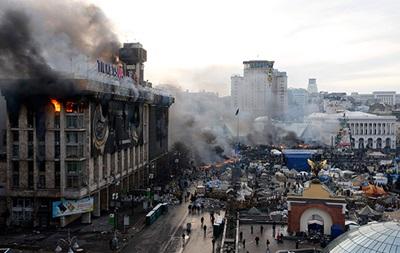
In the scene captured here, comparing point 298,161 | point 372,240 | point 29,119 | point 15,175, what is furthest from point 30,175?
point 298,161

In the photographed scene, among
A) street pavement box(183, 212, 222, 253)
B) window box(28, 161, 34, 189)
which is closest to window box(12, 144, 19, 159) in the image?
window box(28, 161, 34, 189)

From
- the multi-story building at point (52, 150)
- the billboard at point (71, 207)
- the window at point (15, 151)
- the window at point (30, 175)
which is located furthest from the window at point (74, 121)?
the billboard at point (71, 207)

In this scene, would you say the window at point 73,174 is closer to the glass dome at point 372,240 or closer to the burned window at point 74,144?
the burned window at point 74,144

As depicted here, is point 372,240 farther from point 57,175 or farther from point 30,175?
point 30,175

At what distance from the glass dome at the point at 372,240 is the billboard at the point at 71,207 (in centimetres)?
2486

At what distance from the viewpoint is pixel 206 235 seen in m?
44.3

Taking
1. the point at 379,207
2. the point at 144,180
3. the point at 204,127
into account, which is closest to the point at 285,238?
the point at 379,207

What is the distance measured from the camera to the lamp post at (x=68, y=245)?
126 ft

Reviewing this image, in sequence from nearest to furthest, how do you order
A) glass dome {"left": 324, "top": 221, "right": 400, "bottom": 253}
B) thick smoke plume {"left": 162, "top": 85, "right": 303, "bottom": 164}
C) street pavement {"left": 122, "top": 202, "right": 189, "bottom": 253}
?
glass dome {"left": 324, "top": 221, "right": 400, "bottom": 253}, street pavement {"left": 122, "top": 202, "right": 189, "bottom": 253}, thick smoke plume {"left": 162, "top": 85, "right": 303, "bottom": 164}

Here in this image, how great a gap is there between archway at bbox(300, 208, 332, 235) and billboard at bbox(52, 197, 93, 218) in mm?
18108

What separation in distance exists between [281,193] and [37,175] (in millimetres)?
27655

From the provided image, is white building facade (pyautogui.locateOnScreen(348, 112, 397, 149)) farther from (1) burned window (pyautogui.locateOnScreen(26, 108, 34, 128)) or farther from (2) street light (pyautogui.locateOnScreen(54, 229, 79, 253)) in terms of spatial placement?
(2) street light (pyautogui.locateOnScreen(54, 229, 79, 253))

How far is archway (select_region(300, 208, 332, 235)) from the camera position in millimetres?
42531

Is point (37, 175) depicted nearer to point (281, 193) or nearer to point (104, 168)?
point (104, 168)
